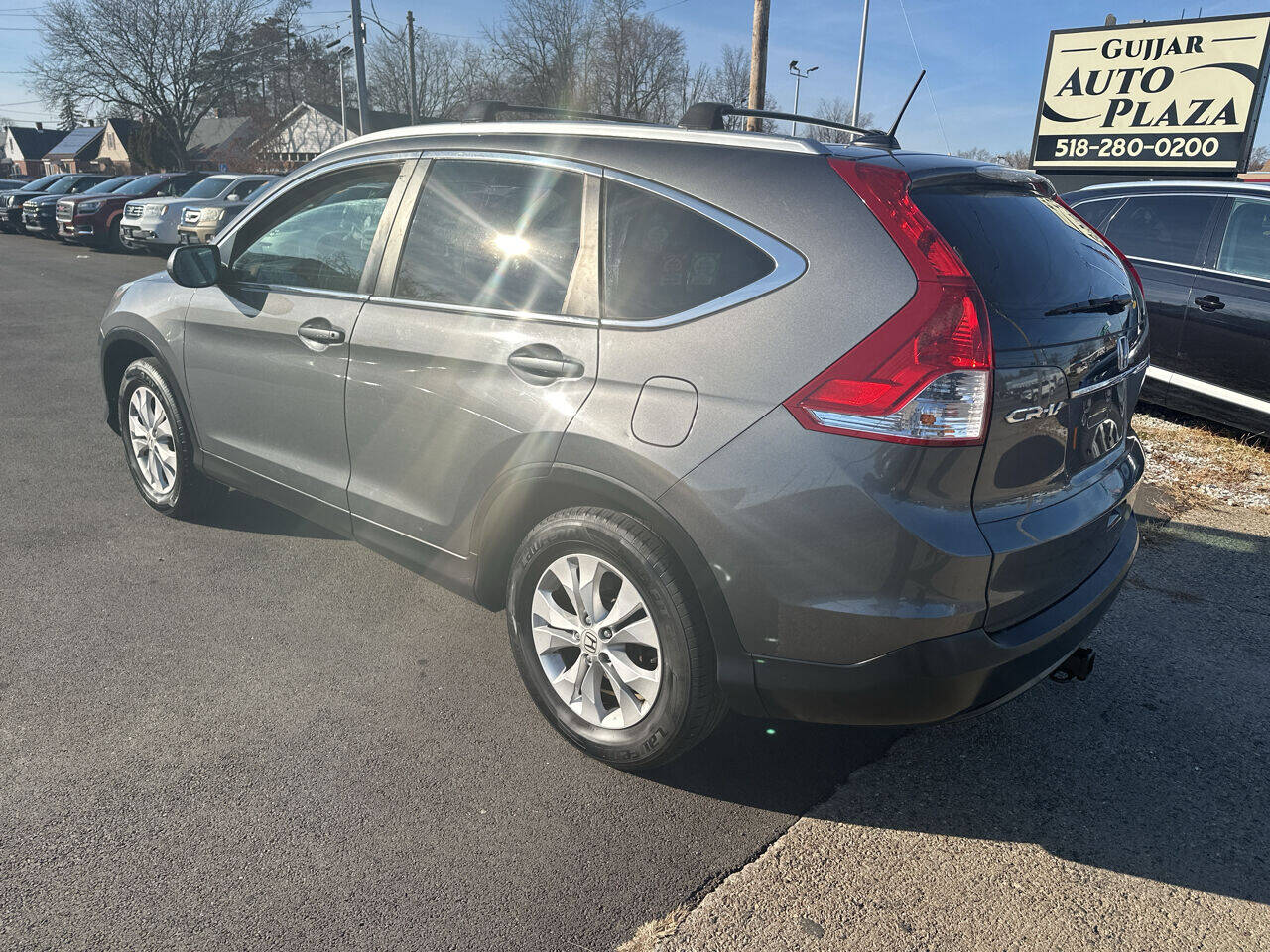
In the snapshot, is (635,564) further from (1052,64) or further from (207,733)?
(1052,64)

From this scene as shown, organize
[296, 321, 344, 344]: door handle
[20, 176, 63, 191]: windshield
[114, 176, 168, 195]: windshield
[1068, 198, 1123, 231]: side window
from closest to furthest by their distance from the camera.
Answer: [296, 321, 344, 344]: door handle
[1068, 198, 1123, 231]: side window
[114, 176, 168, 195]: windshield
[20, 176, 63, 191]: windshield

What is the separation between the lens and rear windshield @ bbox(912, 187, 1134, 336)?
7.25 ft

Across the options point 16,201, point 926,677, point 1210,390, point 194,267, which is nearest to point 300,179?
point 194,267

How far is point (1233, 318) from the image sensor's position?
5906 mm

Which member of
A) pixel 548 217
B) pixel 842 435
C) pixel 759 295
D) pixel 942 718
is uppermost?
pixel 548 217

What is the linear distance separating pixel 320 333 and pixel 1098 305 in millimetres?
2547

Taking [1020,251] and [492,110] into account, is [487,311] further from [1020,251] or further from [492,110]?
[1020,251]

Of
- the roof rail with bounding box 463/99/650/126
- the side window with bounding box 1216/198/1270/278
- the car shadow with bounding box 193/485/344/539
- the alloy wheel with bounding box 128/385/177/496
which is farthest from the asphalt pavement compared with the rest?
the side window with bounding box 1216/198/1270/278

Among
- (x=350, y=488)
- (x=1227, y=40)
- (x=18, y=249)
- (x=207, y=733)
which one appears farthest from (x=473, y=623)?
(x=18, y=249)

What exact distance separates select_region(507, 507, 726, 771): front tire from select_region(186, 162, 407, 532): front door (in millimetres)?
1052

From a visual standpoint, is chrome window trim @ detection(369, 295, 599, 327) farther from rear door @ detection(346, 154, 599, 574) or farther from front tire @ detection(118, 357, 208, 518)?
front tire @ detection(118, 357, 208, 518)

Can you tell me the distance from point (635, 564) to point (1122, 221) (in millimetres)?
5989

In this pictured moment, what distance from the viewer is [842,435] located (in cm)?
210

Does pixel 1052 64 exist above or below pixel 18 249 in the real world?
above
